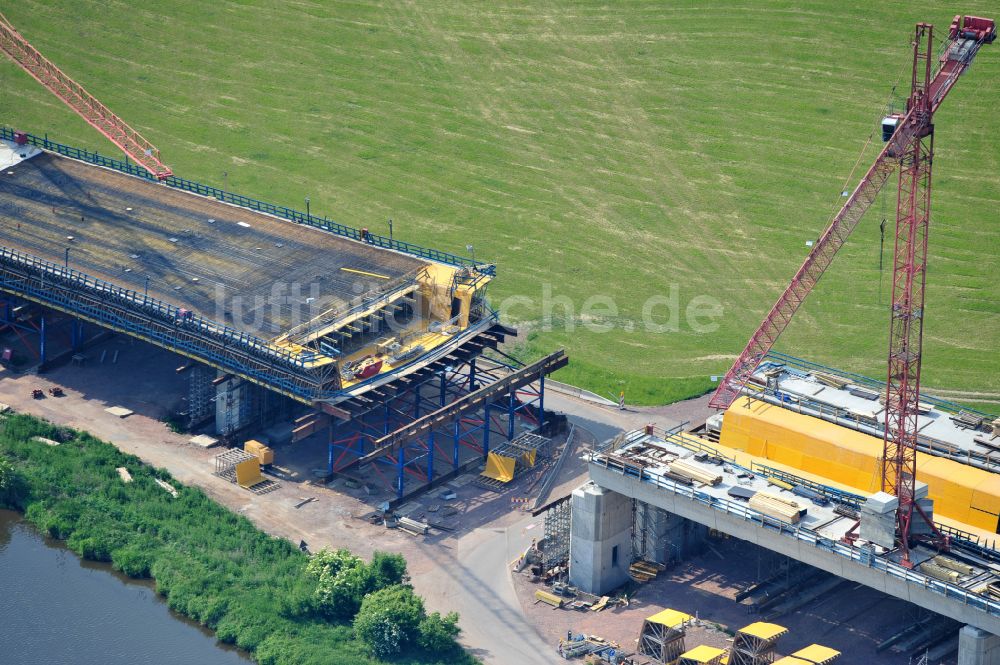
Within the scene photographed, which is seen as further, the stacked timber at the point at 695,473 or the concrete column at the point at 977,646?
the stacked timber at the point at 695,473

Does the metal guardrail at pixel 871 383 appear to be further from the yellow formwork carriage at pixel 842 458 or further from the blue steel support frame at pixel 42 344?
the blue steel support frame at pixel 42 344

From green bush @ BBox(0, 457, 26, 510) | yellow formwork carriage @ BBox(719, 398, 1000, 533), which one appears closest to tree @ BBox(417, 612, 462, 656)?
yellow formwork carriage @ BBox(719, 398, 1000, 533)

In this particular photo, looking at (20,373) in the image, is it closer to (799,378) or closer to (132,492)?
(132,492)

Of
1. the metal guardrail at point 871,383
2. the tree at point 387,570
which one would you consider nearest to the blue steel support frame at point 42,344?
the tree at point 387,570

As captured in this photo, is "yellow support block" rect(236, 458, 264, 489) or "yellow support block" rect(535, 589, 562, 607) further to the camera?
"yellow support block" rect(236, 458, 264, 489)

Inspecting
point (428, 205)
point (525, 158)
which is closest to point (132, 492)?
point (428, 205)

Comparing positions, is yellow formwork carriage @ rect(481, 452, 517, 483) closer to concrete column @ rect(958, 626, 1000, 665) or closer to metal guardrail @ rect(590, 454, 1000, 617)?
metal guardrail @ rect(590, 454, 1000, 617)

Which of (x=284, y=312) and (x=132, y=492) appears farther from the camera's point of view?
(x=284, y=312)
